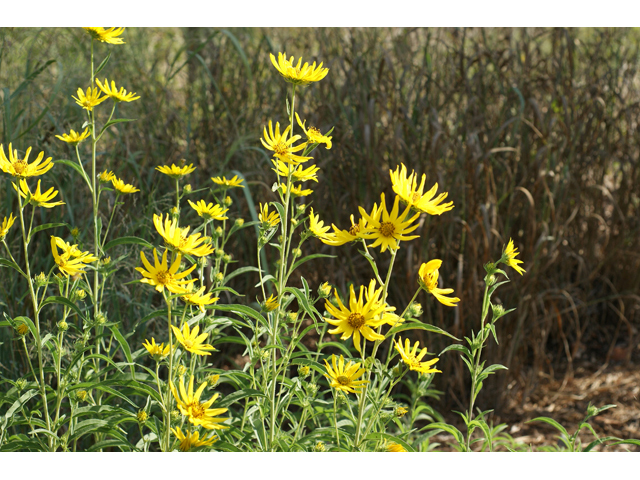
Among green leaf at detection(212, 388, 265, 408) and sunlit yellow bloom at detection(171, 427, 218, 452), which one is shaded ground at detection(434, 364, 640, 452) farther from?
sunlit yellow bloom at detection(171, 427, 218, 452)

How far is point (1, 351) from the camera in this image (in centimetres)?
196

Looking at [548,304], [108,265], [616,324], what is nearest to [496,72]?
[548,304]

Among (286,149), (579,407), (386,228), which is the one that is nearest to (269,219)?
(286,149)

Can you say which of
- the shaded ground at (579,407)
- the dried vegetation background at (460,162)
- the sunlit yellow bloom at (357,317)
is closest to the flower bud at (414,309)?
the sunlit yellow bloom at (357,317)

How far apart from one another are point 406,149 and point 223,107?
96 centimetres

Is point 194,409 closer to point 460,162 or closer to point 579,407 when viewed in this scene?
point 460,162

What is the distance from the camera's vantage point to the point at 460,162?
101 inches

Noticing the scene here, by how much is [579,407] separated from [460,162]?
1.22m

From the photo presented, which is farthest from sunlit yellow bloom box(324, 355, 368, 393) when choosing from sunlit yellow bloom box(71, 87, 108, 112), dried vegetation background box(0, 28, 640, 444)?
dried vegetation background box(0, 28, 640, 444)

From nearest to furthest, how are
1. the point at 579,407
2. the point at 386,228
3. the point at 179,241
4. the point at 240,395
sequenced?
the point at 179,241 → the point at 386,228 → the point at 240,395 → the point at 579,407

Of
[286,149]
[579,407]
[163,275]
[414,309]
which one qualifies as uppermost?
[286,149]

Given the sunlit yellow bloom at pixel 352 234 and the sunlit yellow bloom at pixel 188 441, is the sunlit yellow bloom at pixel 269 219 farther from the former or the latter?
the sunlit yellow bloom at pixel 188 441

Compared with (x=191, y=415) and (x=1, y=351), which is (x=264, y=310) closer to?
(x=191, y=415)

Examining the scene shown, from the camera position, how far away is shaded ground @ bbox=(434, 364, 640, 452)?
2549 mm
